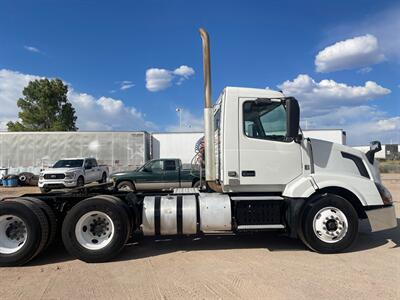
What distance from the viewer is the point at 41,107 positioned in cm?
4206

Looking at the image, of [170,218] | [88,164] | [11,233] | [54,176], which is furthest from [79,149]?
[170,218]

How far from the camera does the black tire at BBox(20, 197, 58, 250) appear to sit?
579cm

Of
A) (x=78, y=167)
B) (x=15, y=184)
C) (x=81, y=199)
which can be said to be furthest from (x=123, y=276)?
(x=15, y=184)

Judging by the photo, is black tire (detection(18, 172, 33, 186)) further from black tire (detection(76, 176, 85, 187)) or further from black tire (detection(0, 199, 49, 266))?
black tire (detection(0, 199, 49, 266))

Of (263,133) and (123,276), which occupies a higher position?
(263,133)

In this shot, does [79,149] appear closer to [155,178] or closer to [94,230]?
[155,178]

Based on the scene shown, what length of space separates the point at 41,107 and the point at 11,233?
40.3 metres

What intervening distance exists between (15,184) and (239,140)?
22574mm

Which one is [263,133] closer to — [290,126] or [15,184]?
[290,126]

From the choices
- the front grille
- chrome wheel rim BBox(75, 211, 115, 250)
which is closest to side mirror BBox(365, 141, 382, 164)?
chrome wheel rim BBox(75, 211, 115, 250)

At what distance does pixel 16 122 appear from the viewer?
142 ft

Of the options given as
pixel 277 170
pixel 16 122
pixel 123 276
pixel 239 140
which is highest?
pixel 16 122

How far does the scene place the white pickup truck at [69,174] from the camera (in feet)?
57.3

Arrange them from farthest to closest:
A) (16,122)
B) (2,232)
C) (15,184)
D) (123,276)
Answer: (16,122) → (15,184) → (2,232) → (123,276)
